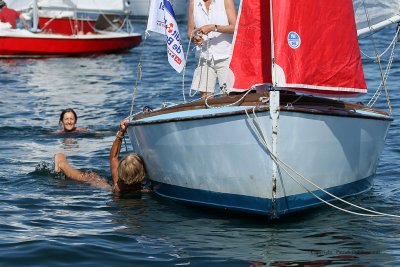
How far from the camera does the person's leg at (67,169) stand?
12164 millimetres

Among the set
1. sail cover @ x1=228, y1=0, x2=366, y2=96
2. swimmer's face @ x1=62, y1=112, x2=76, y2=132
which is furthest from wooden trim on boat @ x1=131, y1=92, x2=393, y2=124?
swimmer's face @ x1=62, y1=112, x2=76, y2=132

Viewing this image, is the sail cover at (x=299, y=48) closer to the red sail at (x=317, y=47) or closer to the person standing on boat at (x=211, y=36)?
the red sail at (x=317, y=47)

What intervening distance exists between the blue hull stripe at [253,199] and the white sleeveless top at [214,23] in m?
1.55

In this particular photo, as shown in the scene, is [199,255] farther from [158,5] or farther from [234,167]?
[158,5]

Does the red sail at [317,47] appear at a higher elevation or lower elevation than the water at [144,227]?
higher

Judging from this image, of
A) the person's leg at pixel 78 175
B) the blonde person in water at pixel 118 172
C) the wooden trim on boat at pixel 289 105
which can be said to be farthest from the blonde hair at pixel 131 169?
the person's leg at pixel 78 175

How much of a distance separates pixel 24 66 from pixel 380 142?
59.2 feet

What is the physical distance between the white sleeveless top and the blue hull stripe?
155 cm

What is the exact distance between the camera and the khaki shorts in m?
11.2

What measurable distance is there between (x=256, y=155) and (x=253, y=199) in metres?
0.49

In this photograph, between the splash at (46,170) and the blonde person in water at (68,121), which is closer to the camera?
the splash at (46,170)

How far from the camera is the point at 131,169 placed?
1077 cm

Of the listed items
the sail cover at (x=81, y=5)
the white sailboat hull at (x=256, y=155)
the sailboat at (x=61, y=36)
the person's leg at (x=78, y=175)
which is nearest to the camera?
the white sailboat hull at (x=256, y=155)

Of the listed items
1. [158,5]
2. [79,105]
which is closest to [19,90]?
[79,105]
